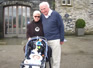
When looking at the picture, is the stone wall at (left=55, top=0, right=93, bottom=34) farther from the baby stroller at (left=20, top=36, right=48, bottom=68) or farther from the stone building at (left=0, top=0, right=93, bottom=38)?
the baby stroller at (left=20, top=36, right=48, bottom=68)

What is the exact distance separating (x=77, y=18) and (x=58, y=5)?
5.66 feet

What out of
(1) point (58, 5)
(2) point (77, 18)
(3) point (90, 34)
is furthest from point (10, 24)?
(3) point (90, 34)

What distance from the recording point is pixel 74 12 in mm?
11695

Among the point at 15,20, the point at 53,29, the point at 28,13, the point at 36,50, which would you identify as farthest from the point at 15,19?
the point at 36,50

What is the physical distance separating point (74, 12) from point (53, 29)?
28.6 feet

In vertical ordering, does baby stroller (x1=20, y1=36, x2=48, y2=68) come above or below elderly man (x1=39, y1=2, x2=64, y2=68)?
below

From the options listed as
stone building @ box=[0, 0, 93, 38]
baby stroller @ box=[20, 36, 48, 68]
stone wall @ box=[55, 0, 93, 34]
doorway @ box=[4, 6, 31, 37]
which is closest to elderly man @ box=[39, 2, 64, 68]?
baby stroller @ box=[20, 36, 48, 68]

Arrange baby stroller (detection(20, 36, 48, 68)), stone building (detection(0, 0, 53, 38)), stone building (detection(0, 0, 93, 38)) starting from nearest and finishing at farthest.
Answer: baby stroller (detection(20, 36, 48, 68)), stone building (detection(0, 0, 93, 38)), stone building (detection(0, 0, 53, 38))

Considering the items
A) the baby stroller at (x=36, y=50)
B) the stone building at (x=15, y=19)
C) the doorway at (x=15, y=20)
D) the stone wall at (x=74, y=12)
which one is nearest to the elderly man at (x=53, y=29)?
the baby stroller at (x=36, y=50)

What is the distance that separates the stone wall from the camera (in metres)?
11.6

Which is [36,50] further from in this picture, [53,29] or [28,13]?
[28,13]

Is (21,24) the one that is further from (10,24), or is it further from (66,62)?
(66,62)

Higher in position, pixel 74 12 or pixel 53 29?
pixel 74 12

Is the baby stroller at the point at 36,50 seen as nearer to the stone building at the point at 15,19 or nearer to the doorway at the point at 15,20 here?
the stone building at the point at 15,19
